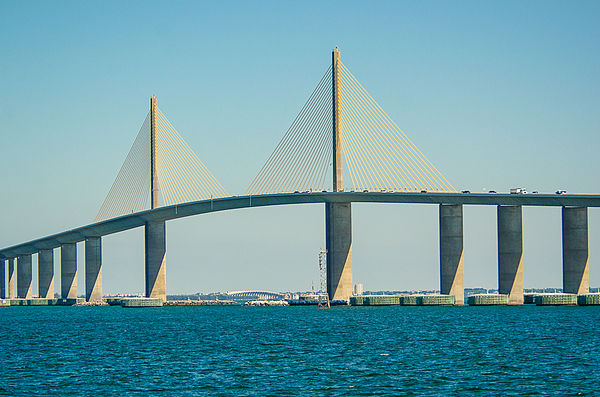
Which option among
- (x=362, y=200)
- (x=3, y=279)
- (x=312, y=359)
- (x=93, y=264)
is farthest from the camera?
(x=3, y=279)

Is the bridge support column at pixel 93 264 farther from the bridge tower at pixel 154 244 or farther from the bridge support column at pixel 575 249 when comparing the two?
the bridge support column at pixel 575 249

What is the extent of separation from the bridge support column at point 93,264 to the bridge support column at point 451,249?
61.7m

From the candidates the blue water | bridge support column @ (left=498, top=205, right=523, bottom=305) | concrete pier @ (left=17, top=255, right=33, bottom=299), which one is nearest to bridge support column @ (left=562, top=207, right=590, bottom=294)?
bridge support column @ (left=498, top=205, right=523, bottom=305)

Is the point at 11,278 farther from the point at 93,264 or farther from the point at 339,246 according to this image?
the point at 339,246

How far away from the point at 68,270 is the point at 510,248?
264ft

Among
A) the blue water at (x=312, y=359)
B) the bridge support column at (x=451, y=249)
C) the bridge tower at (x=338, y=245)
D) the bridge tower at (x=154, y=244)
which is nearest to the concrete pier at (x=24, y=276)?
the bridge tower at (x=154, y=244)

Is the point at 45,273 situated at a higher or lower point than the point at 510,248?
lower

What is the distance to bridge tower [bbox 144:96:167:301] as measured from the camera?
5664 inches

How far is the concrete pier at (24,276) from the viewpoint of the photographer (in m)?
185

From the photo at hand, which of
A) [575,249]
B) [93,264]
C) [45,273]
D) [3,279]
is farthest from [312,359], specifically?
[3,279]

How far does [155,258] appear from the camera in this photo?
147750 millimetres

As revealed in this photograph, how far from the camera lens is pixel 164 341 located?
227 feet

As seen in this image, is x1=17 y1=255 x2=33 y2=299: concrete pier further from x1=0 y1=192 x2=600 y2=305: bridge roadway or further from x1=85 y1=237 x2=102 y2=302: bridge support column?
x1=0 y1=192 x2=600 y2=305: bridge roadway

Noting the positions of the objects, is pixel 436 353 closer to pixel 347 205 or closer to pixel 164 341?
pixel 164 341
